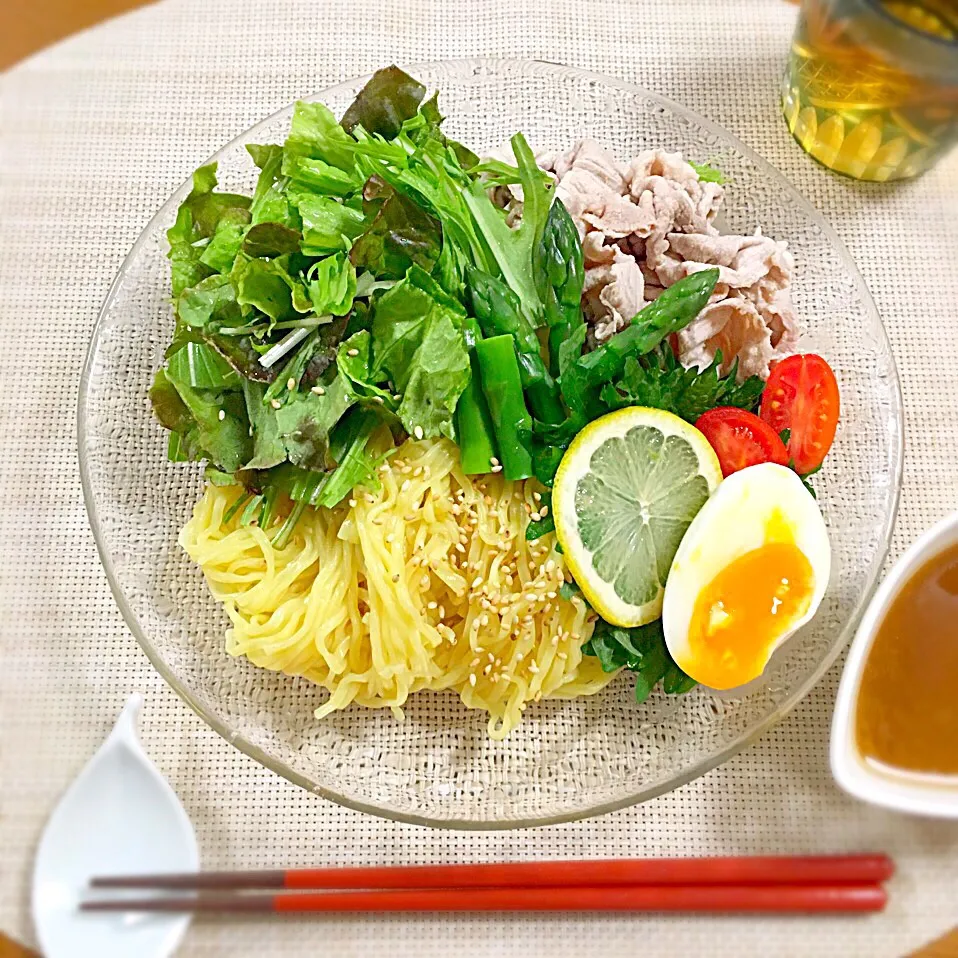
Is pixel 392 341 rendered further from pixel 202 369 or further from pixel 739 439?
pixel 739 439

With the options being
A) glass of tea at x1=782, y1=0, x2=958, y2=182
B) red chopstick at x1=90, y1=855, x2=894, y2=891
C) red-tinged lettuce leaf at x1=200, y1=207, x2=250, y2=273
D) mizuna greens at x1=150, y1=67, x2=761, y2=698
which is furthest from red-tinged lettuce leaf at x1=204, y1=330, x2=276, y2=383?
glass of tea at x1=782, y1=0, x2=958, y2=182

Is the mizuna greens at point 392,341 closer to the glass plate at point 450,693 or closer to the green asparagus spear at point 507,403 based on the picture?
the green asparagus spear at point 507,403

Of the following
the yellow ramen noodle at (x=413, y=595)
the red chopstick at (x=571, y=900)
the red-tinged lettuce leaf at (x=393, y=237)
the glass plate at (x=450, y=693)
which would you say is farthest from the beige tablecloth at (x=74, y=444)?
the red-tinged lettuce leaf at (x=393, y=237)

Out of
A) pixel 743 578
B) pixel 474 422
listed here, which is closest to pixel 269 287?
pixel 474 422

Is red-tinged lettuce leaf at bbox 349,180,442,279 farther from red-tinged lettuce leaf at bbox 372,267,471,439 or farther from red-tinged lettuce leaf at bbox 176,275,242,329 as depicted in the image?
red-tinged lettuce leaf at bbox 176,275,242,329

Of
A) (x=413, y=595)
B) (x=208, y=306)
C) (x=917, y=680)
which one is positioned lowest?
(x=917, y=680)

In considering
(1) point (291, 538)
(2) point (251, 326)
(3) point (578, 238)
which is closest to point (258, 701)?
(1) point (291, 538)

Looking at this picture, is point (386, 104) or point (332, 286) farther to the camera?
point (386, 104)
